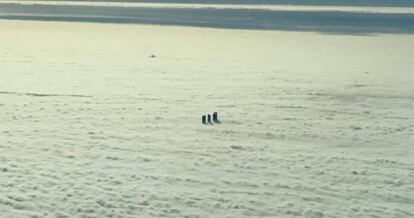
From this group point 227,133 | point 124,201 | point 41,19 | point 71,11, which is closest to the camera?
point 124,201

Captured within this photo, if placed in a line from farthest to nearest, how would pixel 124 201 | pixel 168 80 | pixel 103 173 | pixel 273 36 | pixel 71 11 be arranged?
1. pixel 71 11
2. pixel 273 36
3. pixel 168 80
4. pixel 103 173
5. pixel 124 201

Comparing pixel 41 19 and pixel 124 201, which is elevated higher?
pixel 41 19

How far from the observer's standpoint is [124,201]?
17.2 ft

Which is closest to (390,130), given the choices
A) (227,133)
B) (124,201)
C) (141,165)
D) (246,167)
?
(227,133)

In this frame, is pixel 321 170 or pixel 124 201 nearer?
pixel 124 201

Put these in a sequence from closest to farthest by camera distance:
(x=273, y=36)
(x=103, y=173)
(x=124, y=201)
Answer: (x=124, y=201) < (x=103, y=173) < (x=273, y=36)

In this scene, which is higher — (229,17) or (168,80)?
(229,17)

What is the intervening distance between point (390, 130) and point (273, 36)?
13.7 meters

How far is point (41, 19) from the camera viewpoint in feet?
97.6

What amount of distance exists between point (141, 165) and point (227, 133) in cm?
159

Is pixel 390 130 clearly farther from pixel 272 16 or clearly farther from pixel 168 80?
pixel 272 16

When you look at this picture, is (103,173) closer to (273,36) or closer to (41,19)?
(273,36)

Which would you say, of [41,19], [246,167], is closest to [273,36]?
[41,19]

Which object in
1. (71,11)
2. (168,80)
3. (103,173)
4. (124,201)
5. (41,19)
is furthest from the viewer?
(71,11)
